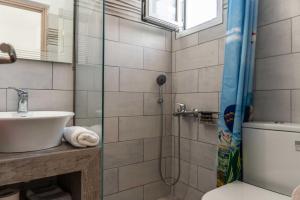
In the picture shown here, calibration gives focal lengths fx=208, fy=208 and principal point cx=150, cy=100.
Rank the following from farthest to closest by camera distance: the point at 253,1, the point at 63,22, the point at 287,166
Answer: the point at 63,22, the point at 253,1, the point at 287,166

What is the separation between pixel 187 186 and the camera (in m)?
1.85

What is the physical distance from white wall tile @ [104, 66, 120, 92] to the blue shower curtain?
83 centimetres

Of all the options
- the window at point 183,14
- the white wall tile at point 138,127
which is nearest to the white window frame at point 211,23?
the window at point 183,14

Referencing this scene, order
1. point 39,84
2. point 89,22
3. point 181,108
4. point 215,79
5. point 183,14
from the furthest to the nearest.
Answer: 1. point 183,14
2. point 181,108
3. point 215,79
4. point 39,84
5. point 89,22

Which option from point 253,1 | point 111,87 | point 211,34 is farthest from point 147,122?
point 253,1

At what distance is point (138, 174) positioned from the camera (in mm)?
1812

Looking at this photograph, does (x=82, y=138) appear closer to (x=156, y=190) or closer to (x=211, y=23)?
(x=156, y=190)

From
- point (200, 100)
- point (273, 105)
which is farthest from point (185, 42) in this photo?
point (273, 105)

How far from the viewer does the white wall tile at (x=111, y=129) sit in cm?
164

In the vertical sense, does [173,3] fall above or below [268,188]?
above

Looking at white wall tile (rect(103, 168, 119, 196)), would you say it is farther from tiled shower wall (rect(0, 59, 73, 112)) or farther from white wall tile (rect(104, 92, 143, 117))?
tiled shower wall (rect(0, 59, 73, 112))

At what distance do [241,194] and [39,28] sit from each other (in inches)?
64.0

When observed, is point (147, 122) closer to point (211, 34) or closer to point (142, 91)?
point (142, 91)

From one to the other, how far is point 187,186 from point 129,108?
0.87 m
